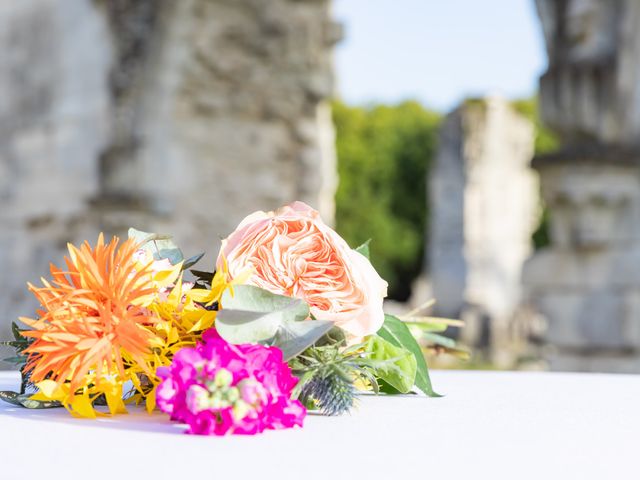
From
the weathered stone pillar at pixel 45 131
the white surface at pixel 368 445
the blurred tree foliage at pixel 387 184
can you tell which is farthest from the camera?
the blurred tree foliage at pixel 387 184

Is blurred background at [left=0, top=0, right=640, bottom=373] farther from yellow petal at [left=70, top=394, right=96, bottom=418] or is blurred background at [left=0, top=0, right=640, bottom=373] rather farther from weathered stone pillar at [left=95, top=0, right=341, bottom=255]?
yellow petal at [left=70, top=394, right=96, bottom=418]

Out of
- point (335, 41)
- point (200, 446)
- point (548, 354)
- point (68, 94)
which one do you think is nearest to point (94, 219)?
point (68, 94)

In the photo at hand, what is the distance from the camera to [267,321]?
3.36 feet

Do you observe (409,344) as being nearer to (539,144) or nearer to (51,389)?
(51,389)

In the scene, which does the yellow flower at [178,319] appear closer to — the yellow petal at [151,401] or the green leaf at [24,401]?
the yellow petal at [151,401]

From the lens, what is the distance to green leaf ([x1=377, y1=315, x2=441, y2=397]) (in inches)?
48.1

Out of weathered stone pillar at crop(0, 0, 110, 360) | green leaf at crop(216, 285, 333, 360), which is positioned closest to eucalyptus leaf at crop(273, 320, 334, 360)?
green leaf at crop(216, 285, 333, 360)

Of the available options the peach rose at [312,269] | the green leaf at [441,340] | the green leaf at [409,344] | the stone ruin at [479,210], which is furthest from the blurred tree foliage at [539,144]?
the peach rose at [312,269]

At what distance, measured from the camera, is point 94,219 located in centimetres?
470

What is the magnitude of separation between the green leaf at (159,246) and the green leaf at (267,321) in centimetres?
17

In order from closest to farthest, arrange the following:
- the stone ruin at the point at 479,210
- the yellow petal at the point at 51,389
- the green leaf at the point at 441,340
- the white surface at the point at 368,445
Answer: the white surface at the point at 368,445
the yellow petal at the point at 51,389
the green leaf at the point at 441,340
the stone ruin at the point at 479,210

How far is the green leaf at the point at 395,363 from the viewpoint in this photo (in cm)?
117

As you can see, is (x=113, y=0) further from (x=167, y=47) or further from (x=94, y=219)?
(x=94, y=219)

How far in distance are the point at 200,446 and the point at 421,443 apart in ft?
0.68
